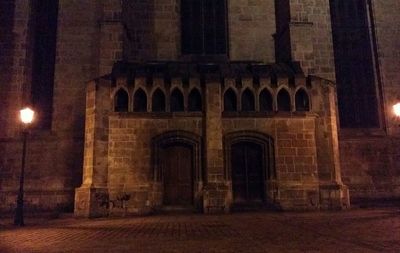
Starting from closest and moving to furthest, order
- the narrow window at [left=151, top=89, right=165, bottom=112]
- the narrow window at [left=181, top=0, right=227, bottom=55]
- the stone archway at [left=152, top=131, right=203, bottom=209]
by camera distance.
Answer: the stone archway at [left=152, top=131, right=203, bottom=209] < the narrow window at [left=151, top=89, right=165, bottom=112] < the narrow window at [left=181, top=0, right=227, bottom=55]

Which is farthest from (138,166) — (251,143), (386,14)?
(386,14)

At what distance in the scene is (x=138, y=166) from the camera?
46.1 ft

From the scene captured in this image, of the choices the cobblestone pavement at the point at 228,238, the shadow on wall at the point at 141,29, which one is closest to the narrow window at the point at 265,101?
the cobblestone pavement at the point at 228,238

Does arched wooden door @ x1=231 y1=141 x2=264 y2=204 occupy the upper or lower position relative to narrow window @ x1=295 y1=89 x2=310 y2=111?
lower

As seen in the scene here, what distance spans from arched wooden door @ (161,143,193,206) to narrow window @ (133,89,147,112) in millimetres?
1865

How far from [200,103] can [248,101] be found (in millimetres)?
1981

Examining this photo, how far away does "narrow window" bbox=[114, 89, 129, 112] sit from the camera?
14.5 m

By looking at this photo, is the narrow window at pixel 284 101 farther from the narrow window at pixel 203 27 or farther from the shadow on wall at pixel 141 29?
the shadow on wall at pixel 141 29

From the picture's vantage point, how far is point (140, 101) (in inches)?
579

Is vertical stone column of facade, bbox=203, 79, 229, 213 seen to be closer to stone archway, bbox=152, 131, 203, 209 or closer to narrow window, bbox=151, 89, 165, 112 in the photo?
stone archway, bbox=152, 131, 203, 209

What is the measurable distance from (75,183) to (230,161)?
24.5 feet

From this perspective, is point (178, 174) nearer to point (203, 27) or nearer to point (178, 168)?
point (178, 168)

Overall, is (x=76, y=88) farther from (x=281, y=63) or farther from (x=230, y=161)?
(x=281, y=63)

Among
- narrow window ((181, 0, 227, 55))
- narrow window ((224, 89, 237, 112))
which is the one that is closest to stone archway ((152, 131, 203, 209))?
narrow window ((224, 89, 237, 112))
